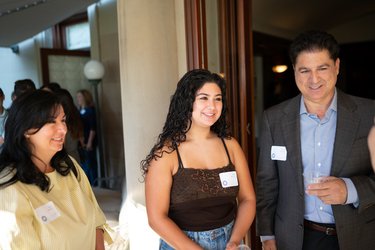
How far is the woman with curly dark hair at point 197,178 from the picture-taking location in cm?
158

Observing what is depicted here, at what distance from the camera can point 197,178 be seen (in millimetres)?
1607

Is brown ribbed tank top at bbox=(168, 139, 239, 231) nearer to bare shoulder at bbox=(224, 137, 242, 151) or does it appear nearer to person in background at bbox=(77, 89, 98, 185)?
bare shoulder at bbox=(224, 137, 242, 151)

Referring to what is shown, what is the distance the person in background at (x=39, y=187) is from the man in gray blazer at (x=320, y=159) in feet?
2.99

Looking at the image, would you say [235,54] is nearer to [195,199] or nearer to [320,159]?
[320,159]

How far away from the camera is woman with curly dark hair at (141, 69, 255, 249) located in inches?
62.4

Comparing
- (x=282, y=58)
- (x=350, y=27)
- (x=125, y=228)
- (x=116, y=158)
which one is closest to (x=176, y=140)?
(x=125, y=228)

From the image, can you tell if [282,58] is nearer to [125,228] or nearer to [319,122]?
[125,228]

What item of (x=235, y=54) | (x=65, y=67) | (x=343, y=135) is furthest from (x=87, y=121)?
(x=343, y=135)

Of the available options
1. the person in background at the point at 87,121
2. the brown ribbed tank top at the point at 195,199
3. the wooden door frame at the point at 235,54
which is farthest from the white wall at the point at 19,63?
the brown ribbed tank top at the point at 195,199

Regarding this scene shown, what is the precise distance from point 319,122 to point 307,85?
7.6 inches

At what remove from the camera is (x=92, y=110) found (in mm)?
6344

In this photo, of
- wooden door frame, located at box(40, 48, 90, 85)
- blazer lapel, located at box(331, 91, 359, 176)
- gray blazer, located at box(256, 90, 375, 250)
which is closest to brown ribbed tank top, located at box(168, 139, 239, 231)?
gray blazer, located at box(256, 90, 375, 250)

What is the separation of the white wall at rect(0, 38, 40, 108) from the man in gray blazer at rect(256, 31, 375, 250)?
6.44 m

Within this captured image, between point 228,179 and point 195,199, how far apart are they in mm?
183
